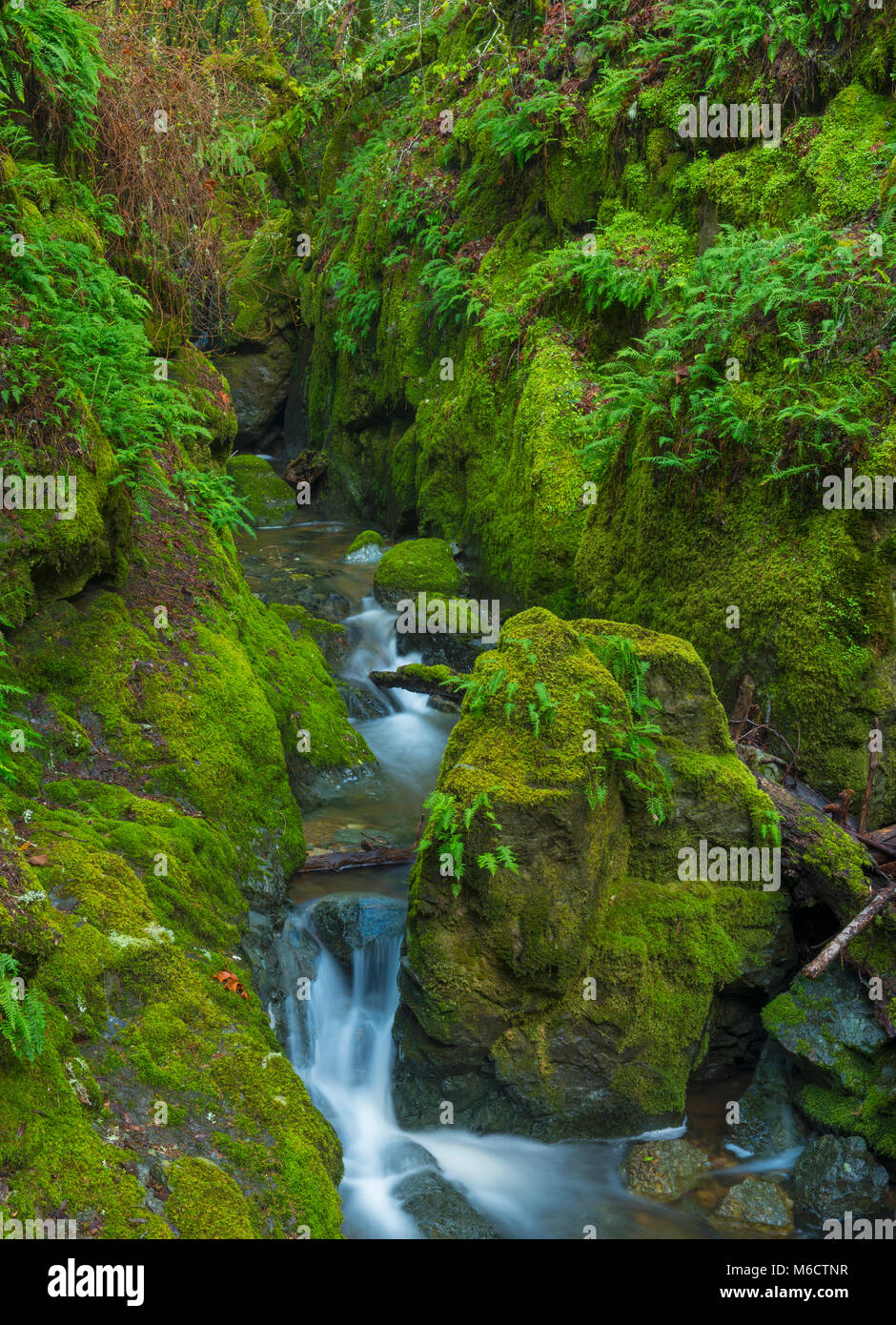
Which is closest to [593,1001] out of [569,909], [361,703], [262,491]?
[569,909]

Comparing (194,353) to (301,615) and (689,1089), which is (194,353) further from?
(689,1089)

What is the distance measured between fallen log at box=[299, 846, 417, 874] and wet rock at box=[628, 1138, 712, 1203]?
115 inches

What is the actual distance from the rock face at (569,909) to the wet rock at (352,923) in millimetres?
776

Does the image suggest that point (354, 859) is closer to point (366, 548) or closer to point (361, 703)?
point (361, 703)

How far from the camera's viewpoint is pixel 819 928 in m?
7.00

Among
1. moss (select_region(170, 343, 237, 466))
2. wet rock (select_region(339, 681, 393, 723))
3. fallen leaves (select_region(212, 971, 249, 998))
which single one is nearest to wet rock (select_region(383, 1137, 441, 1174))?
fallen leaves (select_region(212, 971, 249, 998))

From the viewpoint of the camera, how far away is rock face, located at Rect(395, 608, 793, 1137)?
5.96m

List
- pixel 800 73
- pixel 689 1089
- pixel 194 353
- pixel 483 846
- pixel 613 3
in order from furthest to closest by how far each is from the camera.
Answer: pixel 613 3 < pixel 194 353 < pixel 800 73 < pixel 689 1089 < pixel 483 846

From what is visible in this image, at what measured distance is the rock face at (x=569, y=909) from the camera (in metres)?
5.96

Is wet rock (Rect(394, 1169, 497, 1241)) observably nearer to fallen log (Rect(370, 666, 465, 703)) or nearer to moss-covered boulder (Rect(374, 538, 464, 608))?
fallen log (Rect(370, 666, 465, 703))

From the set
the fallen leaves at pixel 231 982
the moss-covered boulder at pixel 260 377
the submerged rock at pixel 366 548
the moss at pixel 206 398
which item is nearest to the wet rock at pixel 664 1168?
the fallen leaves at pixel 231 982

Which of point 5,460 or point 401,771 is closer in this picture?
point 5,460
